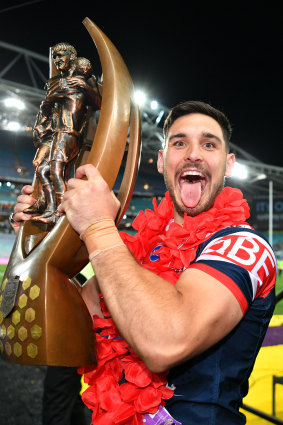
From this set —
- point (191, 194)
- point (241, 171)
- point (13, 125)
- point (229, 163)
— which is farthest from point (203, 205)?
point (241, 171)

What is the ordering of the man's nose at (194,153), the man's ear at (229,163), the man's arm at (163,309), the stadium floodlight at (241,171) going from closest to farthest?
the man's arm at (163,309) → the man's nose at (194,153) → the man's ear at (229,163) → the stadium floodlight at (241,171)

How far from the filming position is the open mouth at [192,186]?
1354 mm

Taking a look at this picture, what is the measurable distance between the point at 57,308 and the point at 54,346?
0.10 meters

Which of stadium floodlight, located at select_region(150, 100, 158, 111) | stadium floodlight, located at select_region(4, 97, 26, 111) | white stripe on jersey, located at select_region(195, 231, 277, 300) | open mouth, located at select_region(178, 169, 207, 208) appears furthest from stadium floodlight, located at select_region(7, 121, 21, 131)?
white stripe on jersey, located at select_region(195, 231, 277, 300)

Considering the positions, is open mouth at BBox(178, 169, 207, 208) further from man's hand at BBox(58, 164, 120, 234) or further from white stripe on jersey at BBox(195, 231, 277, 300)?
man's hand at BBox(58, 164, 120, 234)

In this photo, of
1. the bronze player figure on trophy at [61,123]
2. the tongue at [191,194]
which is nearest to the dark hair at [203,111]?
the tongue at [191,194]

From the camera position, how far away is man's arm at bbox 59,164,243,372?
2.64 ft

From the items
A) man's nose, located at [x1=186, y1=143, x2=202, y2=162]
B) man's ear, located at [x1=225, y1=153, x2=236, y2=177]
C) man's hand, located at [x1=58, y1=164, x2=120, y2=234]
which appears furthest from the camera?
man's ear, located at [x1=225, y1=153, x2=236, y2=177]

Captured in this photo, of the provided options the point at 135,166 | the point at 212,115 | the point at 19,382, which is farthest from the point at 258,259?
the point at 19,382

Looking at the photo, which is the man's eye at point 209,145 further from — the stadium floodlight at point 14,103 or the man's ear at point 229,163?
the stadium floodlight at point 14,103

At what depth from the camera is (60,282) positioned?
100 cm

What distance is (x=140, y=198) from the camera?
27016 mm

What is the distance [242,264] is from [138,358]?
0.47 metres

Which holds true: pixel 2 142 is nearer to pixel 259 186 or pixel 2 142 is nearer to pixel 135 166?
pixel 259 186
